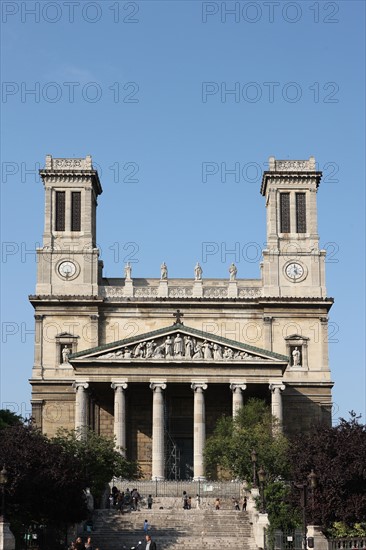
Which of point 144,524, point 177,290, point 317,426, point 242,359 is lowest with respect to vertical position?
point 144,524

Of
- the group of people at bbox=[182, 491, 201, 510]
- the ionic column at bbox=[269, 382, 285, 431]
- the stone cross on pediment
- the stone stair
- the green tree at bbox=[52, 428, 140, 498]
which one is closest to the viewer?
the stone stair

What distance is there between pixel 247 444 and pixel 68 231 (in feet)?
96.8

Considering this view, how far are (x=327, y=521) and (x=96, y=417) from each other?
32.4m

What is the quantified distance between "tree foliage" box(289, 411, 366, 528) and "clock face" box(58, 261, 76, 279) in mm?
32964

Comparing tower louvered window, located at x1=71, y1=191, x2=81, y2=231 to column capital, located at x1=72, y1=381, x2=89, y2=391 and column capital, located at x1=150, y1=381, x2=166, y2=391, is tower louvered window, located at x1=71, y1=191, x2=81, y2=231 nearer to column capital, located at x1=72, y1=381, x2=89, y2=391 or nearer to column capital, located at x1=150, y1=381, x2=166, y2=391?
column capital, located at x1=72, y1=381, x2=89, y2=391

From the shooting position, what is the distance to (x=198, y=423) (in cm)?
8544

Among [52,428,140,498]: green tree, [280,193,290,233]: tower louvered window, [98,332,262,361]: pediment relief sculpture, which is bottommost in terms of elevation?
[52,428,140,498]: green tree

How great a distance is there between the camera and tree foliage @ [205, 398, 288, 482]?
73.9 meters

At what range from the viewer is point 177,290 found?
96438mm

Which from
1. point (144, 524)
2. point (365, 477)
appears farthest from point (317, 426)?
point (144, 524)

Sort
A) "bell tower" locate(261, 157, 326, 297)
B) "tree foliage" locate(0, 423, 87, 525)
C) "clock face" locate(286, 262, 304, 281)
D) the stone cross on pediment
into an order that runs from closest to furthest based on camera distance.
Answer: "tree foliage" locate(0, 423, 87, 525), the stone cross on pediment, "bell tower" locate(261, 157, 326, 297), "clock face" locate(286, 262, 304, 281)

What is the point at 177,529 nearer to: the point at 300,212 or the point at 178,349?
the point at 178,349

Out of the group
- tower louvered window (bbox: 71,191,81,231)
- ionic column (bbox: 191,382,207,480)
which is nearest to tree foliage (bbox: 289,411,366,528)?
ionic column (bbox: 191,382,207,480)

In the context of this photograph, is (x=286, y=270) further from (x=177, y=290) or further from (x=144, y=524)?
(x=144, y=524)
